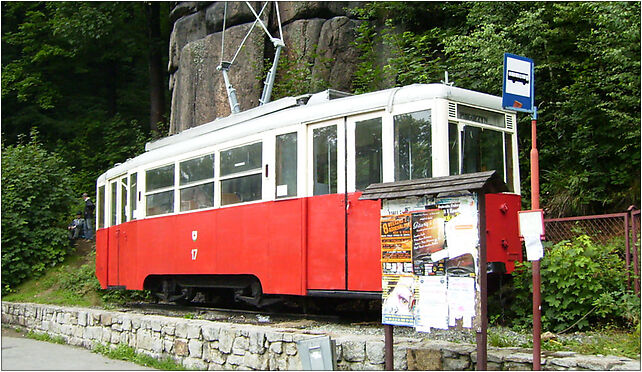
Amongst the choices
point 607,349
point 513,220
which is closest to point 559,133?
point 513,220

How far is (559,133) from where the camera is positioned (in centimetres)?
1198

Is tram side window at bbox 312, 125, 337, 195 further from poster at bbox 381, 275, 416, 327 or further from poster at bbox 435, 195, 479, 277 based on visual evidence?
poster at bbox 435, 195, 479, 277

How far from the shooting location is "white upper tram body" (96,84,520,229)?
8094 millimetres

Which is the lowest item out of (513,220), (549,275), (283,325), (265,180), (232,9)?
(283,325)

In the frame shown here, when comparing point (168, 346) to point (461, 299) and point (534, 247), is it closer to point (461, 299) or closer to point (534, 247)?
point (461, 299)

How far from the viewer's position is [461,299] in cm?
574

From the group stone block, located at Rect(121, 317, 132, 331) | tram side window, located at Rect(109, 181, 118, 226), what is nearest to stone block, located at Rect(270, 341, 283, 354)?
stone block, located at Rect(121, 317, 132, 331)

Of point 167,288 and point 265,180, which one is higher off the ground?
point 265,180

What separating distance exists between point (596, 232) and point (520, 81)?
396 centimetres

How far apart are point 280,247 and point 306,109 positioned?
1.91 m

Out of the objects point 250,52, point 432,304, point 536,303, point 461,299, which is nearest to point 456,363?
point 432,304

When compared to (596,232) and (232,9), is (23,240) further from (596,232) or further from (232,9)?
(596,232)

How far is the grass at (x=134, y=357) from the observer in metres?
8.47

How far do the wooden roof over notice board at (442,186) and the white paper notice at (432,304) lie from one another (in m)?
0.76
